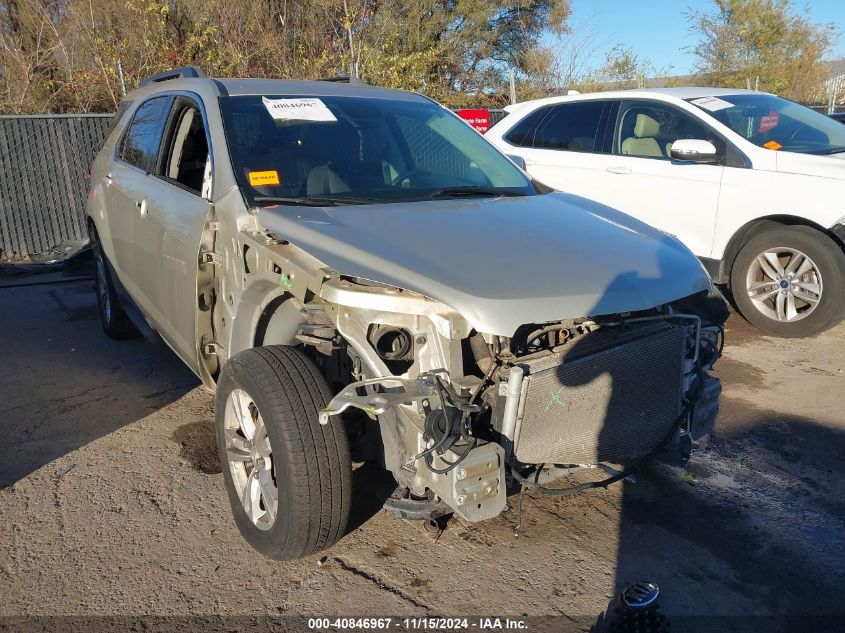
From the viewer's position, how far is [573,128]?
7020 mm

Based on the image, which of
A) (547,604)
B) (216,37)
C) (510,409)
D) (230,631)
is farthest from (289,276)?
(216,37)

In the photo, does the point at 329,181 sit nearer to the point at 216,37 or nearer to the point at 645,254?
the point at 645,254

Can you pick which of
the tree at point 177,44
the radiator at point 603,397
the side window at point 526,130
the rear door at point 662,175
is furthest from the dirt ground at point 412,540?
the tree at point 177,44

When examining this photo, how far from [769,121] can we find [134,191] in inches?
202

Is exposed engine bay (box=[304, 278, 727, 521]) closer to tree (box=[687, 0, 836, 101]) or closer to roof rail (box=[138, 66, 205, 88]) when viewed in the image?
roof rail (box=[138, 66, 205, 88])

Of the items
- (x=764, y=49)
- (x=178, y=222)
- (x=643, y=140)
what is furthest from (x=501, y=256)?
(x=764, y=49)

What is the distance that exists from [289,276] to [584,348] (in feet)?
3.80

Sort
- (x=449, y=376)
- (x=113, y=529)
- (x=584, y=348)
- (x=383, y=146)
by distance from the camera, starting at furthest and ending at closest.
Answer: (x=383, y=146), (x=113, y=529), (x=584, y=348), (x=449, y=376)

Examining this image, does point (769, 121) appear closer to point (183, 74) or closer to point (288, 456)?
point (183, 74)

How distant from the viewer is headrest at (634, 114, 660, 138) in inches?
257

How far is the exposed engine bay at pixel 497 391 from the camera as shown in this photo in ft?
8.08

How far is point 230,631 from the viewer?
2629 millimetres

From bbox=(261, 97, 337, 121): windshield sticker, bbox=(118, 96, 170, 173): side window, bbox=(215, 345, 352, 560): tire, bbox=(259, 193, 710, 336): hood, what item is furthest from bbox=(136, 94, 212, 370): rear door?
bbox=(215, 345, 352, 560): tire

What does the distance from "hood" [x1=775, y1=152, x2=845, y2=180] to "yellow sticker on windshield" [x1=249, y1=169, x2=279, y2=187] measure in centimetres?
407
